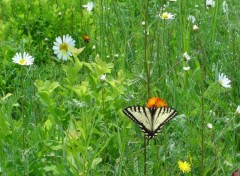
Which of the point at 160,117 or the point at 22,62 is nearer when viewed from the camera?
the point at 160,117

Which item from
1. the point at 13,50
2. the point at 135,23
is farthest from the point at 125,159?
the point at 135,23

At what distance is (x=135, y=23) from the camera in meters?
4.42

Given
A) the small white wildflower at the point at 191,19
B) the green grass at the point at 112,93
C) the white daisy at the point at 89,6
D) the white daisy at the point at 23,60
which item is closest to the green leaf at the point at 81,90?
the green grass at the point at 112,93

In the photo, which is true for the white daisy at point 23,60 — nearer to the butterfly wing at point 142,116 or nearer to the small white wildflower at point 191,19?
the butterfly wing at point 142,116

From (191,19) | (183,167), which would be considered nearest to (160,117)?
(183,167)

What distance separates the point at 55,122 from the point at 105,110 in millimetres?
224

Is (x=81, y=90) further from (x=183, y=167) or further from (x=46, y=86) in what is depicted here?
(x=183, y=167)

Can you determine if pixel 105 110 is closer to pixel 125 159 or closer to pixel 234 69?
pixel 125 159

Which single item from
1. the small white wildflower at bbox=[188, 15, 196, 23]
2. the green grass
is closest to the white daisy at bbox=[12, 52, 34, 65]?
the green grass

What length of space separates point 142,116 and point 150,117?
0.03m

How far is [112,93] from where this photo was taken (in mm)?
2938

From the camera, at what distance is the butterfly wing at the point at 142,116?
7.72 feet

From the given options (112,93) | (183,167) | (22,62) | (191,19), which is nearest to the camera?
(183,167)

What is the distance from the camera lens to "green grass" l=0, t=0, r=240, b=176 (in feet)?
8.34
